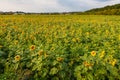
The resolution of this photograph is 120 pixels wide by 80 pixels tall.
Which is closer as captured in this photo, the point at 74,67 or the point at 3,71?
the point at 74,67

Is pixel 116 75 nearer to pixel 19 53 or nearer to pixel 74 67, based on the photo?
pixel 74 67

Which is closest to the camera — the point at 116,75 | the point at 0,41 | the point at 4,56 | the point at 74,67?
the point at 116,75

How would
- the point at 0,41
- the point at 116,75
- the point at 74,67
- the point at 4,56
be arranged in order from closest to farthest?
the point at 116,75 < the point at 74,67 < the point at 4,56 < the point at 0,41

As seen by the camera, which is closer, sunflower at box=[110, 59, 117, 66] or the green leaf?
sunflower at box=[110, 59, 117, 66]

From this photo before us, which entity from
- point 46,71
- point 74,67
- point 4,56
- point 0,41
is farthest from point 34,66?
point 0,41

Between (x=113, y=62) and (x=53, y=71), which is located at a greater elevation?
(x=113, y=62)

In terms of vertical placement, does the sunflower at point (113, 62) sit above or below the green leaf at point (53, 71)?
above

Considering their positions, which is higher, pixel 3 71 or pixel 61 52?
pixel 61 52

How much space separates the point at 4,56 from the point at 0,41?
1.50 metres

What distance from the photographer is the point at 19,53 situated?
25.3 ft

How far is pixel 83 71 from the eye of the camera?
666cm

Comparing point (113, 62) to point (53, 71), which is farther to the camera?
point (53, 71)

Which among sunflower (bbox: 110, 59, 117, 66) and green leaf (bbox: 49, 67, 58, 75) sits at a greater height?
sunflower (bbox: 110, 59, 117, 66)

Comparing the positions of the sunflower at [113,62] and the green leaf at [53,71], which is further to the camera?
the green leaf at [53,71]
